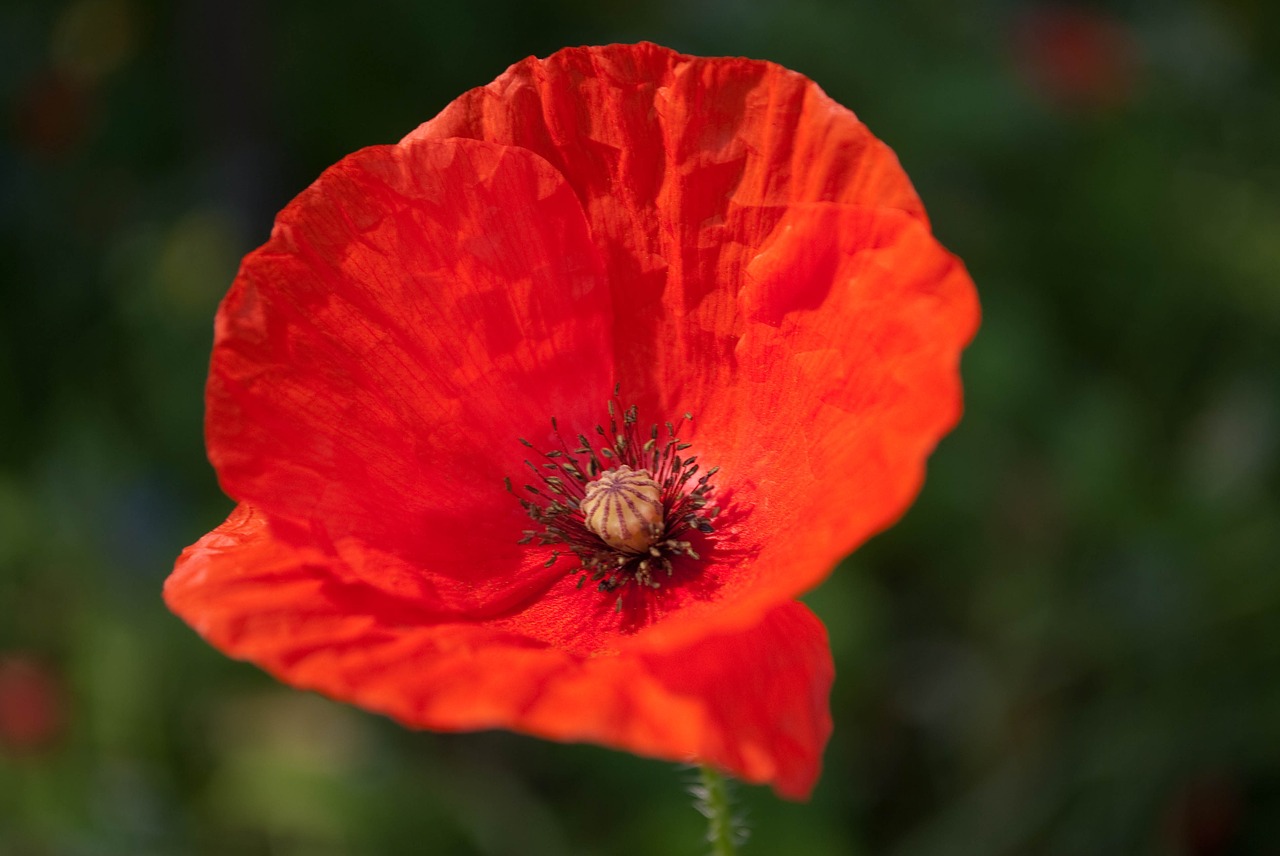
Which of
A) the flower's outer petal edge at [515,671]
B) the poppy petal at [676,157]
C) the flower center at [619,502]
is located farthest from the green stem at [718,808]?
the poppy petal at [676,157]

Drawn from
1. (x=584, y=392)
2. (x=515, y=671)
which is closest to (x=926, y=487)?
(x=584, y=392)

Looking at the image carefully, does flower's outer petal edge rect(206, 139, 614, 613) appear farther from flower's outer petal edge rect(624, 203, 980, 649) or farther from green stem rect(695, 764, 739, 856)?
green stem rect(695, 764, 739, 856)

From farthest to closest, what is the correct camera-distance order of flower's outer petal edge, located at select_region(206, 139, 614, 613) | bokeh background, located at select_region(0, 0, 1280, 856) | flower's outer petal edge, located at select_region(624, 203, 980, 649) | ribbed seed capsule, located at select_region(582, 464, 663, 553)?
bokeh background, located at select_region(0, 0, 1280, 856)
ribbed seed capsule, located at select_region(582, 464, 663, 553)
flower's outer petal edge, located at select_region(206, 139, 614, 613)
flower's outer petal edge, located at select_region(624, 203, 980, 649)

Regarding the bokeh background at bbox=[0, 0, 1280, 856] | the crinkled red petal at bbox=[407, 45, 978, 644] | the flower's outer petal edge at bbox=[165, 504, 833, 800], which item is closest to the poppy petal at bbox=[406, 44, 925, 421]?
the crinkled red petal at bbox=[407, 45, 978, 644]

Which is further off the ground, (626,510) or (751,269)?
(751,269)

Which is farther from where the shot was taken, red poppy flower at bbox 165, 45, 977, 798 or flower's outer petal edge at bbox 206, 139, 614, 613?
flower's outer petal edge at bbox 206, 139, 614, 613

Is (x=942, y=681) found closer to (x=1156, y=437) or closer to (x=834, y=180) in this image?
(x=1156, y=437)

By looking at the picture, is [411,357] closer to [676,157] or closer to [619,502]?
[619,502]
